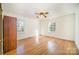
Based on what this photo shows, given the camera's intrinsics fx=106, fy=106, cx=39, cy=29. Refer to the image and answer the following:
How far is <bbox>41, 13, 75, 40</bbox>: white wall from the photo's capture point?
83.8 inches

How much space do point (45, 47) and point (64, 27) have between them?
0.56 meters

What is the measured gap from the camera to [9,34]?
2148 mm

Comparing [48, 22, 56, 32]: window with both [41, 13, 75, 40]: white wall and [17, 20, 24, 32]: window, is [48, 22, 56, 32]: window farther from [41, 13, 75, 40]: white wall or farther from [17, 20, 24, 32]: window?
[17, 20, 24, 32]: window

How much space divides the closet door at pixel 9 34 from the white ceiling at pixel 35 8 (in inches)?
7.0

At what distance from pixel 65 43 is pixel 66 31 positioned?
0.24m

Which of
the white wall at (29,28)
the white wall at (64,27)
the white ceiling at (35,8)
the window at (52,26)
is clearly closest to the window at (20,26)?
the white wall at (29,28)

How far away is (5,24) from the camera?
83.0 inches

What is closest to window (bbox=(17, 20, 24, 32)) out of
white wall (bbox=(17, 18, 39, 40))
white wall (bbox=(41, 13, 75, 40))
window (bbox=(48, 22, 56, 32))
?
white wall (bbox=(17, 18, 39, 40))

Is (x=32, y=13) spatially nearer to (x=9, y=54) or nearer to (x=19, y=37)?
(x=19, y=37)

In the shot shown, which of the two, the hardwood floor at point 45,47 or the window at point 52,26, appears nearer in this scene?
the hardwood floor at point 45,47

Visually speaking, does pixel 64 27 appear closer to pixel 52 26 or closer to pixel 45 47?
pixel 52 26

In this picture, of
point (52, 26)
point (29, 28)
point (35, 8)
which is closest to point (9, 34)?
point (29, 28)

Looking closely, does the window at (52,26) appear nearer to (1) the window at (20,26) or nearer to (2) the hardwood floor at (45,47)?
(2) the hardwood floor at (45,47)

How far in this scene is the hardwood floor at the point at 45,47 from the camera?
2123mm
